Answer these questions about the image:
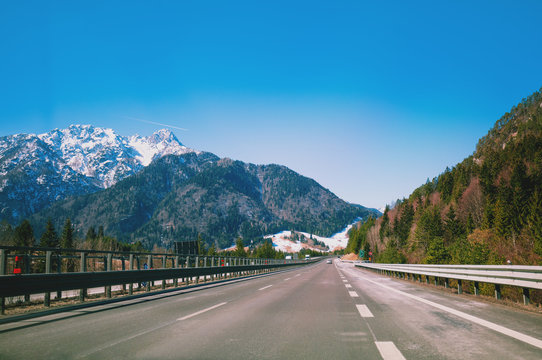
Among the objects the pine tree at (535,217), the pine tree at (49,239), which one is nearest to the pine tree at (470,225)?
the pine tree at (535,217)

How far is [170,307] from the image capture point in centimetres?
948

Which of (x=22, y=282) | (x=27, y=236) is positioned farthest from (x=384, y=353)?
(x=27, y=236)

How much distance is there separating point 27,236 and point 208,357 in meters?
90.9

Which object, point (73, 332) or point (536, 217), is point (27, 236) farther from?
point (536, 217)

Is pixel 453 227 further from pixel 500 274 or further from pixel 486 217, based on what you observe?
pixel 500 274

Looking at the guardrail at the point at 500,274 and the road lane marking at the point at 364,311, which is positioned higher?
the guardrail at the point at 500,274

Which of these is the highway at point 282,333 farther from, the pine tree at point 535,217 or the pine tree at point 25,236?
the pine tree at point 25,236

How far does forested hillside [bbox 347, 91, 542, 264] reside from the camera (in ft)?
116

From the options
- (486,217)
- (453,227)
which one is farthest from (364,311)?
(453,227)

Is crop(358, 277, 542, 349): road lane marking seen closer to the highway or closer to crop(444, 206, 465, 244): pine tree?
the highway

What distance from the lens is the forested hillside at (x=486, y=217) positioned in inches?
1391

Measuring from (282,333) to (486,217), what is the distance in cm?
6969

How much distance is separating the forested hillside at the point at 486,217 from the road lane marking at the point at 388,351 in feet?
74.2

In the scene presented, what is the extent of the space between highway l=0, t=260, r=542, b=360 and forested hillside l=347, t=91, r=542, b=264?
1994 centimetres
